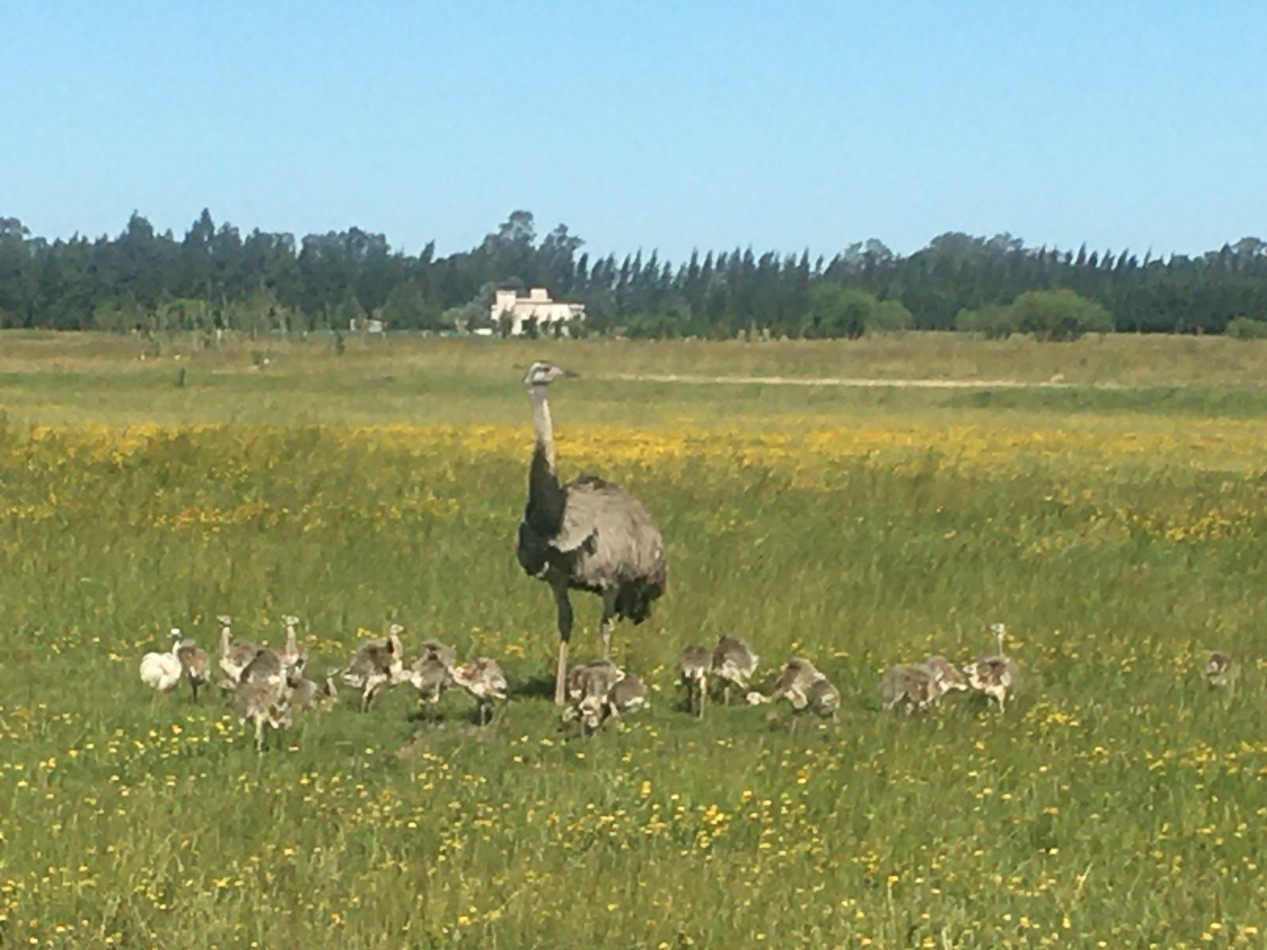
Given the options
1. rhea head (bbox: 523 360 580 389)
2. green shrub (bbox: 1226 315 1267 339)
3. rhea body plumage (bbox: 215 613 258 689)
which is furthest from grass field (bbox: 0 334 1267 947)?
green shrub (bbox: 1226 315 1267 339)

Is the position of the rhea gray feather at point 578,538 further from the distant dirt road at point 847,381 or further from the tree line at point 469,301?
the tree line at point 469,301

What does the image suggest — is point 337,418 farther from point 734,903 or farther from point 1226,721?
point 734,903

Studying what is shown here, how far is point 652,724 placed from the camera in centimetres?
1365

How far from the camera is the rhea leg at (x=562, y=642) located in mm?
14391

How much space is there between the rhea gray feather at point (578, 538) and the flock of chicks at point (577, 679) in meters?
0.98

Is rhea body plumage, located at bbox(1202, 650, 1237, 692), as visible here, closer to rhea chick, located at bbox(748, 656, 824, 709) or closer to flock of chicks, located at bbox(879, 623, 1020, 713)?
flock of chicks, located at bbox(879, 623, 1020, 713)

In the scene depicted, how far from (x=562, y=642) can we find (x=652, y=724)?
58.6 inches

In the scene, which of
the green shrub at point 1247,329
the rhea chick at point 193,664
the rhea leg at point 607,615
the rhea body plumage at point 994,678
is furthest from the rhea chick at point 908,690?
the green shrub at point 1247,329

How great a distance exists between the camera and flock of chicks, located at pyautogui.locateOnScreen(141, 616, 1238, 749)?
1323 centimetres

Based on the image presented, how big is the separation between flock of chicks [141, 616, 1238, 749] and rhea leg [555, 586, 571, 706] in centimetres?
26

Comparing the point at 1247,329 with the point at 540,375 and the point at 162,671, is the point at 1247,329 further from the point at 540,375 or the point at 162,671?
the point at 162,671

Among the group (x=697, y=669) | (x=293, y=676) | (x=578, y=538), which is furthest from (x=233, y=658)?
(x=697, y=669)

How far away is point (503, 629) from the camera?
17.3 meters

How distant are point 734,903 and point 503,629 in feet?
29.1
